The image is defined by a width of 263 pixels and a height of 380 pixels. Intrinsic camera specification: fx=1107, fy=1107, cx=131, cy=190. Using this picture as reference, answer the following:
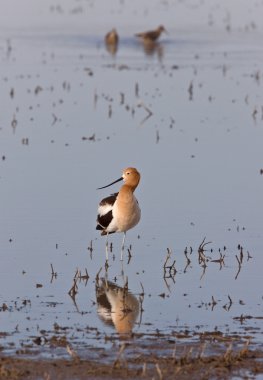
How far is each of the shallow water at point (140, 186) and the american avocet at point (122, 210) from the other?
333mm

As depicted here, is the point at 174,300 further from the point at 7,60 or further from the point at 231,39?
the point at 231,39

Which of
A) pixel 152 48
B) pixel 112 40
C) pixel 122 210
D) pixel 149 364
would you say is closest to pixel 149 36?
pixel 152 48

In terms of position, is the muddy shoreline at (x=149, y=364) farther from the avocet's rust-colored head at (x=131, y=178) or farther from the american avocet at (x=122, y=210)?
the avocet's rust-colored head at (x=131, y=178)

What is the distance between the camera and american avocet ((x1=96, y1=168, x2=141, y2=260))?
12680mm

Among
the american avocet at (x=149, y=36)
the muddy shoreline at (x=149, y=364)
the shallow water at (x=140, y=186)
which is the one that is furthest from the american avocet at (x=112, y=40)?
the muddy shoreline at (x=149, y=364)

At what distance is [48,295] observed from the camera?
10867 millimetres

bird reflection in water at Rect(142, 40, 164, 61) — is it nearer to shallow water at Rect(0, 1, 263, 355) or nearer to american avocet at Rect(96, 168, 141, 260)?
shallow water at Rect(0, 1, 263, 355)

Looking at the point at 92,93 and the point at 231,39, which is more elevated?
the point at 231,39

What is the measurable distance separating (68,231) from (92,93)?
11823 millimetres

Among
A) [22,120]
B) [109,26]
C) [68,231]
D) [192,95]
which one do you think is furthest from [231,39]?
[68,231]

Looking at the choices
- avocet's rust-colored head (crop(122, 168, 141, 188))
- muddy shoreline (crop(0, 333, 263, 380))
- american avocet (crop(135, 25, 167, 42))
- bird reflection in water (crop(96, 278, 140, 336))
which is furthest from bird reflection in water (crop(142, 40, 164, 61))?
muddy shoreline (crop(0, 333, 263, 380))

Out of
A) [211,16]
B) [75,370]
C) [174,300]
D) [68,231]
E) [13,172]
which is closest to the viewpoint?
[75,370]

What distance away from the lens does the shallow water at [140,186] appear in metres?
10.5

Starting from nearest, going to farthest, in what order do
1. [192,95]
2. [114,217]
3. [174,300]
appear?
[174,300], [114,217], [192,95]
